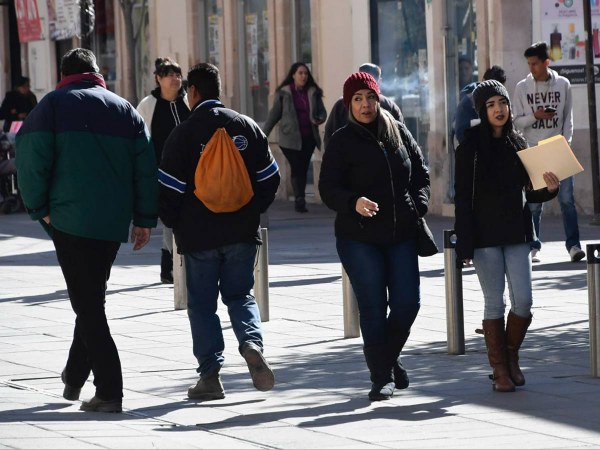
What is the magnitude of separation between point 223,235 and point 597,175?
414 inches

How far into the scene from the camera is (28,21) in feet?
120

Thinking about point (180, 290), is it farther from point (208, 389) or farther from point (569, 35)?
point (569, 35)

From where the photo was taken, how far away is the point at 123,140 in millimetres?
8477

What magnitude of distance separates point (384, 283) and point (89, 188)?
1.61m

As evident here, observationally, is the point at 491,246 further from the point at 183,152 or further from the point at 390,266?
the point at 183,152

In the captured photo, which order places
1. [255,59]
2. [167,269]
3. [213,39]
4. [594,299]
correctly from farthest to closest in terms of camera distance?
1. [213,39]
2. [255,59]
3. [167,269]
4. [594,299]

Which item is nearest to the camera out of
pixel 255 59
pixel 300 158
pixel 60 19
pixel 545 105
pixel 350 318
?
pixel 350 318

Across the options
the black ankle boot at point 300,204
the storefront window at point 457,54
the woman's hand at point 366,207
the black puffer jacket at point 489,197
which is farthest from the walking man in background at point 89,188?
the black ankle boot at point 300,204

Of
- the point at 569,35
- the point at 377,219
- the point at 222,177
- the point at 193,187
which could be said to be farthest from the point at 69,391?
the point at 569,35

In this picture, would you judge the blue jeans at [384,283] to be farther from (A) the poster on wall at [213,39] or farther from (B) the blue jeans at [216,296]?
(A) the poster on wall at [213,39]

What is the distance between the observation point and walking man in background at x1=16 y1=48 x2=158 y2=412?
27.3ft

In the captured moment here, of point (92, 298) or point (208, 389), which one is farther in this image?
point (208, 389)

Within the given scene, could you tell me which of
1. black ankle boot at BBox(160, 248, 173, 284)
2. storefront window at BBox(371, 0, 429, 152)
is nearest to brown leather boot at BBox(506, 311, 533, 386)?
black ankle boot at BBox(160, 248, 173, 284)

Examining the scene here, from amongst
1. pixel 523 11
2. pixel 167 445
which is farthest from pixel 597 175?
pixel 167 445
